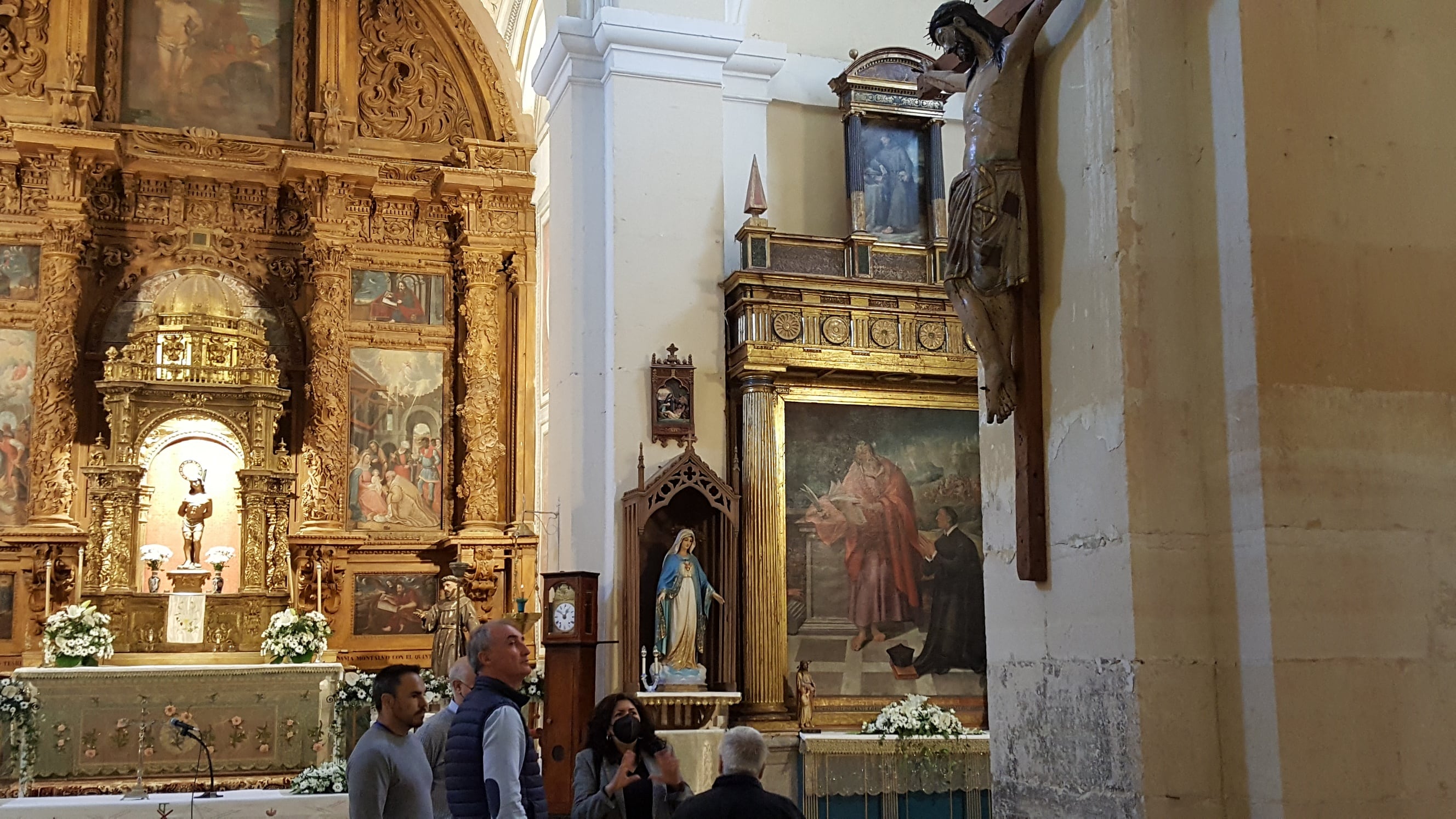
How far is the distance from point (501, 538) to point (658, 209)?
5.11 m

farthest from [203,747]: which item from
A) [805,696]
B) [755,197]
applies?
[755,197]

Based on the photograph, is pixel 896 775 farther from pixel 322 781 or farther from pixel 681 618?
pixel 322 781


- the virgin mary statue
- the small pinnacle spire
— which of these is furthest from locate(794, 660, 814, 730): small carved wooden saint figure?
the small pinnacle spire

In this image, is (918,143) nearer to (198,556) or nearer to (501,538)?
(501,538)

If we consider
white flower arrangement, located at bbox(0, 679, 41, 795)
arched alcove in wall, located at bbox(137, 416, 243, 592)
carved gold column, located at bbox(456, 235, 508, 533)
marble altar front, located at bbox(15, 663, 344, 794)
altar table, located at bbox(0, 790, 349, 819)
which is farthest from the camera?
carved gold column, located at bbox(456, 235, 508, 533)

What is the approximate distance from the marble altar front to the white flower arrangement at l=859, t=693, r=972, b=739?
5.18 m

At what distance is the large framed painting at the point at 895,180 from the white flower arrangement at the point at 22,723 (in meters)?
8.46

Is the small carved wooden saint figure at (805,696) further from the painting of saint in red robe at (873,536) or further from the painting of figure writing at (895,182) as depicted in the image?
the painting of figure writing at (895,182)

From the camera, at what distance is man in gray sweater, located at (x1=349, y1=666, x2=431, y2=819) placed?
4512 mm

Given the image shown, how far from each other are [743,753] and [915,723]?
7.06 meters

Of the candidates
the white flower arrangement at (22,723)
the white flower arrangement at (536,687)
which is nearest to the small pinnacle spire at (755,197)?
the white flower arrangement at (536,687)

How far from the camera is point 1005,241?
432 cm

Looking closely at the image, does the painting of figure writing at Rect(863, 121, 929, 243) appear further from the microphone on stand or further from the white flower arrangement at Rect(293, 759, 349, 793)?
the microphone on stand

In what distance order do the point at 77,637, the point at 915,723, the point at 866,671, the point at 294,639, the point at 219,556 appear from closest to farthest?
the point at 915,723 < the point at 866,671 < the point at 77,637 < the point at 294,639 < the point at 219,556
